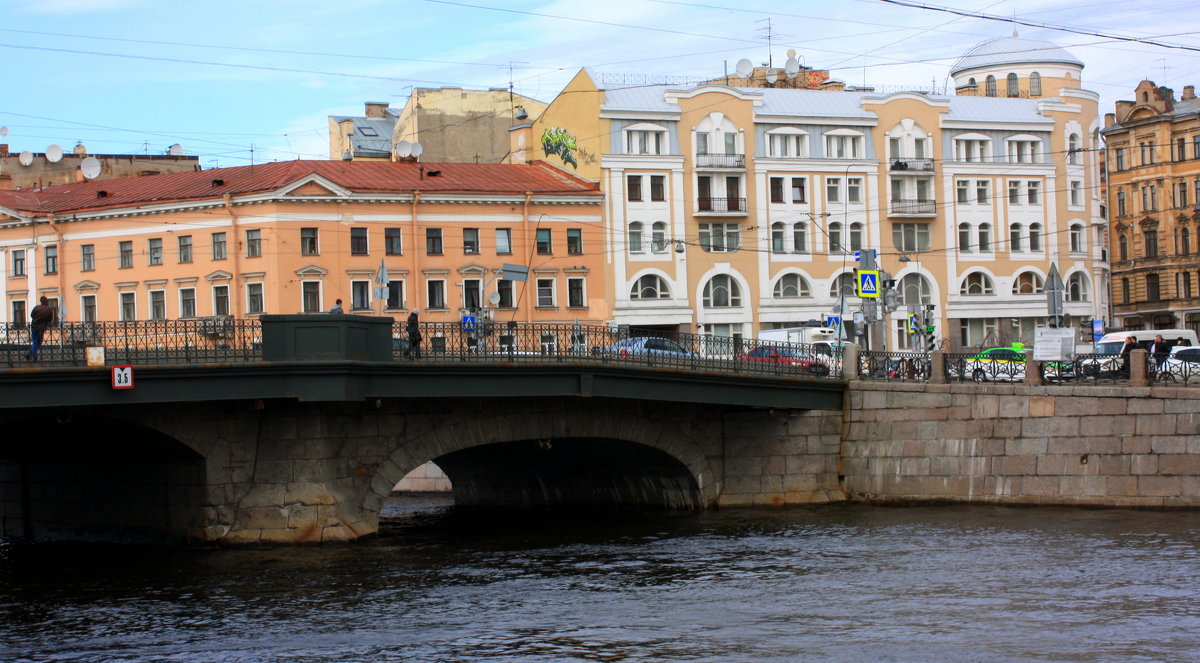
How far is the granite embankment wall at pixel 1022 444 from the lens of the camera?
29812mm

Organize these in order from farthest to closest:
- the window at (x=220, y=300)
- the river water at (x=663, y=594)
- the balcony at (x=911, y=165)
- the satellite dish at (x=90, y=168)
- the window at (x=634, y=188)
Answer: the balcony at (x=911, y=165), the satellite dish at (x=90, y=168), the window at (x=634, y=188), the window at (x=220, y=300), the river water at (x=663, y=594)

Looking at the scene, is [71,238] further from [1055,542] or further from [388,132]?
[1055,542]

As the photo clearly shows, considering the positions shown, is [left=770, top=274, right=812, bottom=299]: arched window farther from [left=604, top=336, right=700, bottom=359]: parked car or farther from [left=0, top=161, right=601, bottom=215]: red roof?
[left=604, top=336, right=700, bottom=359]: parked car

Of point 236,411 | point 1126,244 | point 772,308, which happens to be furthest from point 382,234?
point 1126,244

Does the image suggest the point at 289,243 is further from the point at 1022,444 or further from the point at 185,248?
the point at 1022,444

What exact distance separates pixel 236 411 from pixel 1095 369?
1736 cm

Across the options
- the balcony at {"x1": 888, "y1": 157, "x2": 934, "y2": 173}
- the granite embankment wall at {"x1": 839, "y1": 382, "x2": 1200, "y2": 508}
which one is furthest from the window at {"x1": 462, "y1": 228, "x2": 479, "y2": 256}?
the granite embankment wall at {"x1": 839, "y1": 382, "x2": 1200, "y2": 508}

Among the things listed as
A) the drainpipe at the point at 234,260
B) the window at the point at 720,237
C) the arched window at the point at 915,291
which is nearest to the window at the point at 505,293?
the window at the point at 720,237

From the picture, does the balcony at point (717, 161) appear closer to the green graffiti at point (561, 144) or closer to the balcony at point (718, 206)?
the balcony at point (718, 206)

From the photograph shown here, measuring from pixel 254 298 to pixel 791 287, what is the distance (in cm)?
2163

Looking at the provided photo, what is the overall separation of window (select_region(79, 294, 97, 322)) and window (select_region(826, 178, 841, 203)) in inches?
1133

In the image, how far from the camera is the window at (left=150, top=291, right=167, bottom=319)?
5503 centimetres

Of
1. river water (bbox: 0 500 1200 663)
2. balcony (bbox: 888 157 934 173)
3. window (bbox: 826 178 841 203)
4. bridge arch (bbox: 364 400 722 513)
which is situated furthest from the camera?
balcony (bbox: 888 157 934 173)

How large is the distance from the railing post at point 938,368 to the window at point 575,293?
2622 centimetres
